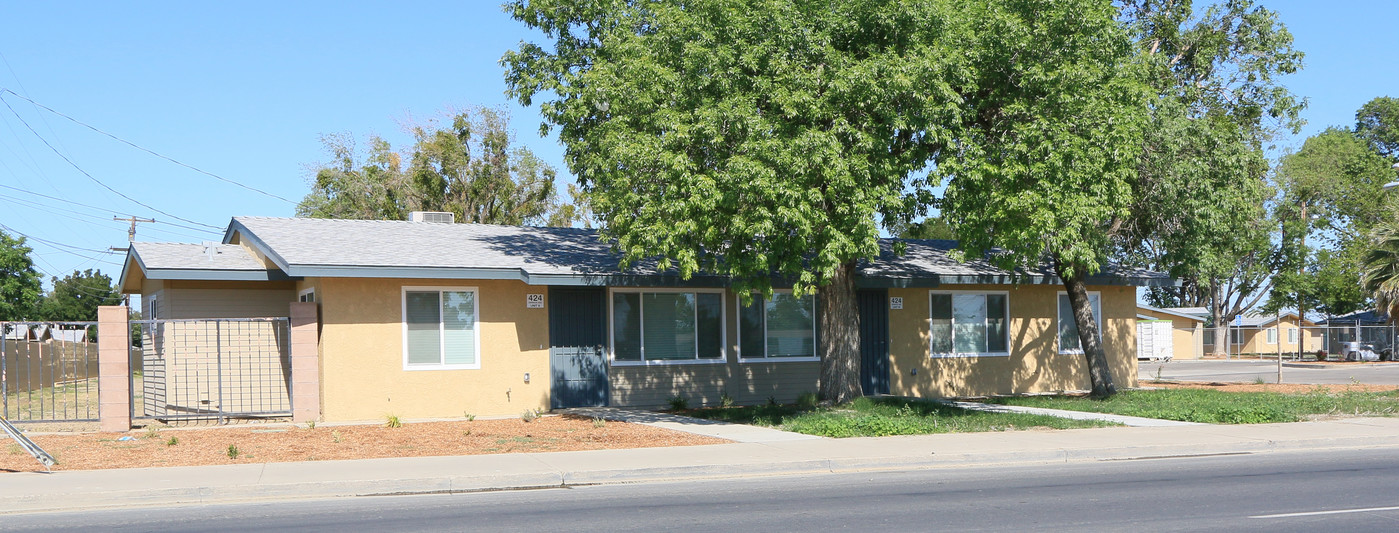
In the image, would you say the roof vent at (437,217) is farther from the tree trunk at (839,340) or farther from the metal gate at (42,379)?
the tree trunk at (839,340)

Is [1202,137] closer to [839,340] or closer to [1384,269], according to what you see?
[839,340]

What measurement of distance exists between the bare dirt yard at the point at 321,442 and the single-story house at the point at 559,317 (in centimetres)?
142

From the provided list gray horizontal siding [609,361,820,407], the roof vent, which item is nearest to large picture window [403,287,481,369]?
gray horizontal siding [609,361,820,407]

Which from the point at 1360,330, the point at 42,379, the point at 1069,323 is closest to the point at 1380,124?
the point at 1360,330

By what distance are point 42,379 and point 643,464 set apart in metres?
21.3

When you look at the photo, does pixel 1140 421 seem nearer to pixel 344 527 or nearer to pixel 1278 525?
pixel 1278 525

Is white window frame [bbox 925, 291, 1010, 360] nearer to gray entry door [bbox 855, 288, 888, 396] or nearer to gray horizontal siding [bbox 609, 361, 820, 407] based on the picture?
gray entry door [bbox 855, 288, 888, 396]

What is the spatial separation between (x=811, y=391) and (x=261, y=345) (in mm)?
10315

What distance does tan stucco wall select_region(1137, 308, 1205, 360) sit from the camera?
5338 centimetres

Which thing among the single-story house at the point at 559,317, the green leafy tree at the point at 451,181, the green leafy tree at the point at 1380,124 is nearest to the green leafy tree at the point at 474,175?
the green leafy tree at the point at 451,181

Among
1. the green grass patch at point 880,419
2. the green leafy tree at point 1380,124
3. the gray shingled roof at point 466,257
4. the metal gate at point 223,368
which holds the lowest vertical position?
the green grass patch at point 880,419

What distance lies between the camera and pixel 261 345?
1944 cm

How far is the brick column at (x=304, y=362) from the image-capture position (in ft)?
57.8

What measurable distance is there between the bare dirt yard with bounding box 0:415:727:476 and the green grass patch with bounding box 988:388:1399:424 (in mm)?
8303
